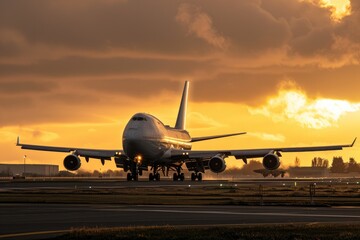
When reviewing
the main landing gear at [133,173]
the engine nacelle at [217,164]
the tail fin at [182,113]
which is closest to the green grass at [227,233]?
the engine nacelle at [217,164]

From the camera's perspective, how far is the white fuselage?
313ft

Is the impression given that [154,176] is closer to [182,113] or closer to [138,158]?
[138,158]

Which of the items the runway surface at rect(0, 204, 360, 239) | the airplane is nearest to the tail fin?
the airplane

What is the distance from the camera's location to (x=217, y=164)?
99125 mm

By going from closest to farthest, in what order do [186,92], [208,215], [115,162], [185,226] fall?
[185,226]
[208,215]
[115,162]
[186,92]

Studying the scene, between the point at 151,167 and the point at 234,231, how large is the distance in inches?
3265

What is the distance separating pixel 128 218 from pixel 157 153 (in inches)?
2734

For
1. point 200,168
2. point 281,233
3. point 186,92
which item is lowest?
point 281,233

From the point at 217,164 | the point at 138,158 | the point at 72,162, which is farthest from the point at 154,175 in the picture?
the point at 72,162

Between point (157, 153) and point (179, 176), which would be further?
point (179, 176)

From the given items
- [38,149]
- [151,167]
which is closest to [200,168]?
[151,167]

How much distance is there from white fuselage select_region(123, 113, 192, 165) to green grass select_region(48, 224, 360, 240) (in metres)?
69.7

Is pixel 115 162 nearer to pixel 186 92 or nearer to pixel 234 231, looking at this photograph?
pixel 186 92

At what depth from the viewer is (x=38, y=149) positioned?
107750 mm
